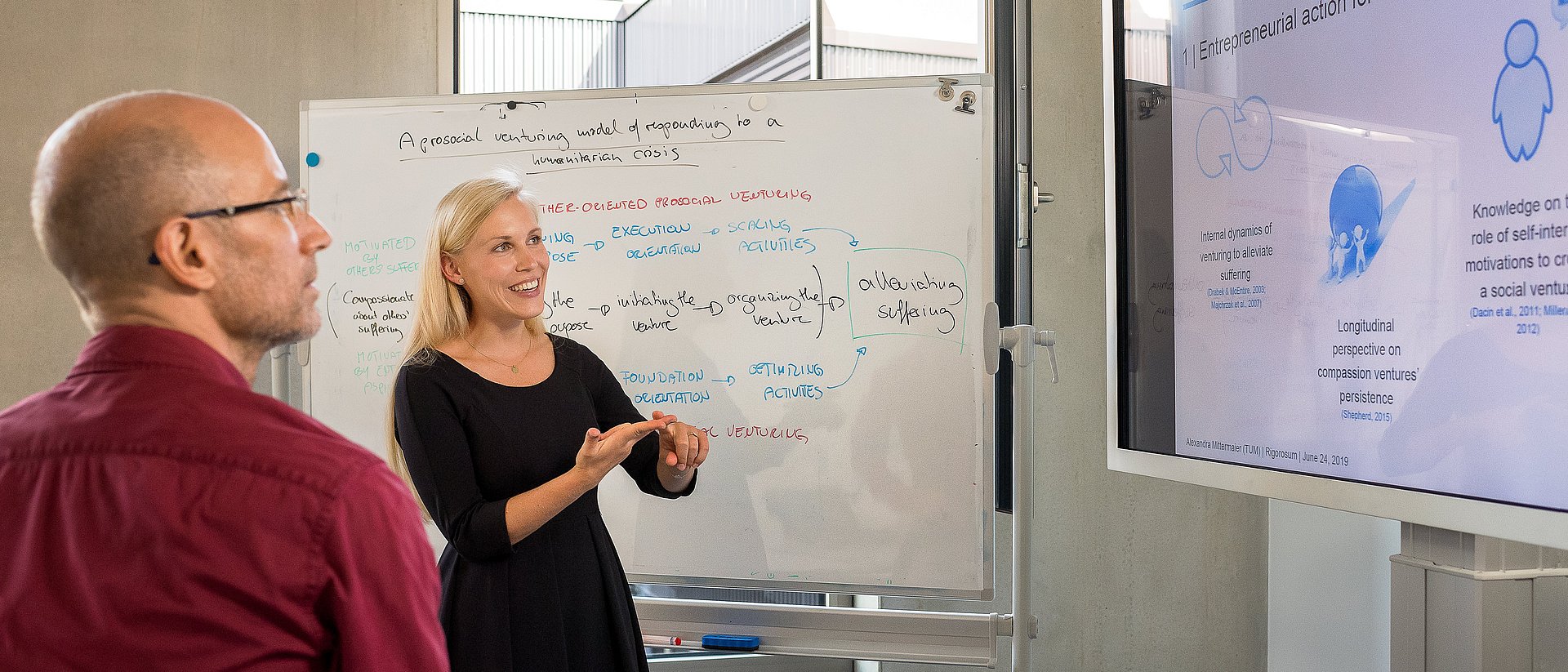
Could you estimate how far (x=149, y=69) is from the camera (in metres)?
2.76

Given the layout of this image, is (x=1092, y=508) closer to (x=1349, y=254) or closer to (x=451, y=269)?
(x=1349, y=254)

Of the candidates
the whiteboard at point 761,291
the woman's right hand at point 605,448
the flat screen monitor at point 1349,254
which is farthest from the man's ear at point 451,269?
the flat screen monitor at point 1349,254

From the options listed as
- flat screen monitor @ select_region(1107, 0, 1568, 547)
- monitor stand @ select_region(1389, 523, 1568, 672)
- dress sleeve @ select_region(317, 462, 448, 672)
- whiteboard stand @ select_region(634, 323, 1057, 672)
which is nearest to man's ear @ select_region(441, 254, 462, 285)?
whiteboard stand @ select_region(634, 323, 1057, 672)

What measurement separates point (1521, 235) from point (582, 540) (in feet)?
4.39

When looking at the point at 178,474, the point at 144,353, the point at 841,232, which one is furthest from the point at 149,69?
the point at 178,474

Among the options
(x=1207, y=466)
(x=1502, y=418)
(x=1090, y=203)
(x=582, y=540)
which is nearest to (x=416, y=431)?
(x=582, y=540)

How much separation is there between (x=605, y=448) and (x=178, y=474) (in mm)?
798

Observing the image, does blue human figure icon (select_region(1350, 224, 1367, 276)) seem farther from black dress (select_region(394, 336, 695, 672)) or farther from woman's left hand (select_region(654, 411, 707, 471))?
black dress (select_region(394, 336, 695, 672))

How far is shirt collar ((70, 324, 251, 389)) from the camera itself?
79 cm

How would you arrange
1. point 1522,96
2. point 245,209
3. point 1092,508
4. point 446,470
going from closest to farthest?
point 245,209 → point 1522,96 → point 446,470 → point 1092,508

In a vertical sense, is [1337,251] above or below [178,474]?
above

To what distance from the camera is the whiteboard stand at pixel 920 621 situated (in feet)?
6.56

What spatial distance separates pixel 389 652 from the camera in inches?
30.9

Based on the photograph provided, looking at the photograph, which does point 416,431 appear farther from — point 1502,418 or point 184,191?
point 1502,418
